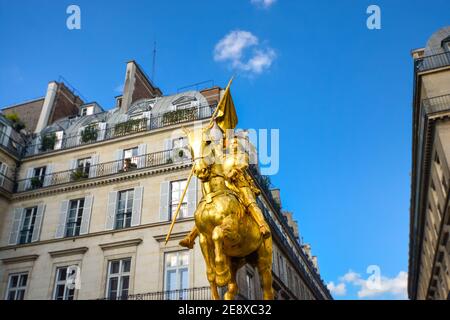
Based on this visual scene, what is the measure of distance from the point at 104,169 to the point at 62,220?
3.71m

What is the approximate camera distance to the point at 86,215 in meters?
24.4

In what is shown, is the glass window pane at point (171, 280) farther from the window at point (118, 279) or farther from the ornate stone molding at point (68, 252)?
the ornate stone molding at point (68, 252)

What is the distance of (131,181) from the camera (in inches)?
971

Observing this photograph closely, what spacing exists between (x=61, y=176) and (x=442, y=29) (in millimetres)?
26043

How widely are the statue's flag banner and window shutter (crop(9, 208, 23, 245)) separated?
884 inches

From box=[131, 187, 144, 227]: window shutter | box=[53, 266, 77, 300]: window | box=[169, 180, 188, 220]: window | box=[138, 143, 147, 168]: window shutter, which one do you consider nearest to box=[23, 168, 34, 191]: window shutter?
box=[53, 266, 77, 300]: window

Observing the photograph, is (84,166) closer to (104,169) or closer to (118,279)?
(104,169)

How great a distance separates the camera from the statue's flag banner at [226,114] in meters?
7.03

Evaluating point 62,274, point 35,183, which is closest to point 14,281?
point 62,274

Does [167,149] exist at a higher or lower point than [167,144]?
lower

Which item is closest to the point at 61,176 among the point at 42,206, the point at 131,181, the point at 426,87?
the point at 42,206

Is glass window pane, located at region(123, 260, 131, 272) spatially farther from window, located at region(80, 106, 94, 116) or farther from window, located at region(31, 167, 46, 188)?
window, located at region(80, 106, 94, 116)
